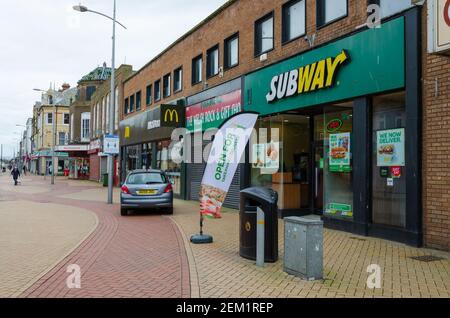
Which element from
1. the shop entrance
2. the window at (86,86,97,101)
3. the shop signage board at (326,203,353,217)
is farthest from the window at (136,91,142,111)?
the window at (86,86,97,101)

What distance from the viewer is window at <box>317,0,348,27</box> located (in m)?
11.4

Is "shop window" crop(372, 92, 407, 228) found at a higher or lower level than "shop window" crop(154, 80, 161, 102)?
lower

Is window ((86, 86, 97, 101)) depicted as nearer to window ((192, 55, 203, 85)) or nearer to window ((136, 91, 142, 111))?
window ((136, 91, 142, 111))

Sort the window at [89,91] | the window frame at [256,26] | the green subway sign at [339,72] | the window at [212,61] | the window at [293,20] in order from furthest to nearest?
the window at [89,91] → the window at [212,61] → the window frame at [256,26] → the window at [293,20] → the green subway sign at [339,72]

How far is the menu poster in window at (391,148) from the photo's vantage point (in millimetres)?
9312

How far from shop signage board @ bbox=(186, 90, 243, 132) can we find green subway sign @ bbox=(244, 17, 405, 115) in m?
1.83

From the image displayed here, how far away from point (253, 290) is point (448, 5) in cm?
518

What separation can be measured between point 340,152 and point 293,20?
15.3 feet

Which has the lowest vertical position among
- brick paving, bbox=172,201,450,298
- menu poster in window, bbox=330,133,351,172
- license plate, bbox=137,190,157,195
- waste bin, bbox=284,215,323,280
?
brick paving, bbox=172,201,450,298

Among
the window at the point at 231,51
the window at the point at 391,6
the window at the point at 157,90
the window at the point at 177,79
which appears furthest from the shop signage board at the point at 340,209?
the window at the point at 157,90

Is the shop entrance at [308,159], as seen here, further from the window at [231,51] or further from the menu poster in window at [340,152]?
the window at [231,51]

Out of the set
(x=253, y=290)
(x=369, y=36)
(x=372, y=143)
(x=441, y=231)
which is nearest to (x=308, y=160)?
(x=372, y=143)

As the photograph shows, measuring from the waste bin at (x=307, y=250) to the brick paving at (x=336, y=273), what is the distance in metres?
0.14

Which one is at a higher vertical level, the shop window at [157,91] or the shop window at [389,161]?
the shop window at [157,91]
